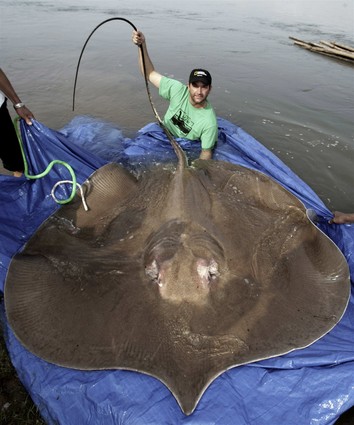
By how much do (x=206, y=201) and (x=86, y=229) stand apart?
1.14 m

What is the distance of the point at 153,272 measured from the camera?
2303 millimetres

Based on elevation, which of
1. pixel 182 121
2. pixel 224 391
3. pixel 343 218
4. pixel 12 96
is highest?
pixel 12 96

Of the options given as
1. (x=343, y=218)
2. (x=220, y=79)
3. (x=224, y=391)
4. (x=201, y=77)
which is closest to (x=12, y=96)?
(x=201, y=77)

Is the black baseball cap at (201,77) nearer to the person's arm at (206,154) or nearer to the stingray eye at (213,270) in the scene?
the person's arm at (206,154)

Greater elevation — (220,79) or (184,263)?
(220,79)

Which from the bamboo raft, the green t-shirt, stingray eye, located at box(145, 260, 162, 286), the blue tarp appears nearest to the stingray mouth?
stingray eye, located at box(145, 260, 162, 286)

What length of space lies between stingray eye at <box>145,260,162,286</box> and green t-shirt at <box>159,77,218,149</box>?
2611 millimetres

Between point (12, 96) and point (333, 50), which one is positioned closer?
point (12, 96)

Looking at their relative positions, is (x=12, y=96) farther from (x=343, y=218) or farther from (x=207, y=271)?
(x=343, y=218)

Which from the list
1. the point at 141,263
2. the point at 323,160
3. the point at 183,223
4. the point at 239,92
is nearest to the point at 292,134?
the point at 323,160

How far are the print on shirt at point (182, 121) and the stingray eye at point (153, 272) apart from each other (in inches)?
118

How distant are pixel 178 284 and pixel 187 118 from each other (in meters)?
3.25

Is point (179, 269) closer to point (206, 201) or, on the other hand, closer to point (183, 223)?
point (183, 223)

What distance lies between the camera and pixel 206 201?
3.16m
